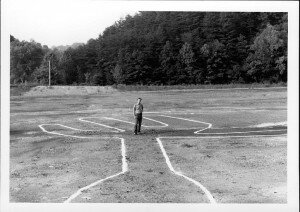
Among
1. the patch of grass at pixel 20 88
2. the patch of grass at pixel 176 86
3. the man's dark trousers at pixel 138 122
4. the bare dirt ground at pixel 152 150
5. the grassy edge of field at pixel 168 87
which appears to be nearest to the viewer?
the bare dirt ground at pixel 152 150

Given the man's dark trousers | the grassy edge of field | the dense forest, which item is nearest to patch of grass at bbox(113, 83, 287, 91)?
the grassy edge of field

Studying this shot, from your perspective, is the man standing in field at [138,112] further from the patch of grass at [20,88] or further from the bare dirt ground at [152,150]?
the patch of grass at [20,88]

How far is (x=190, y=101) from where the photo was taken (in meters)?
25.1

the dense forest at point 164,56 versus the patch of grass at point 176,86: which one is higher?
the dense forest at point 164,56

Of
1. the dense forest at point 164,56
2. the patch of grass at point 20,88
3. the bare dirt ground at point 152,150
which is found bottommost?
the bare dirt ground at point 152,150

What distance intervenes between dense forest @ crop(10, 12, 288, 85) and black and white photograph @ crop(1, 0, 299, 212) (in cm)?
6

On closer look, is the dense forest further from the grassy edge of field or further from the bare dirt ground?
the bare dirt ground

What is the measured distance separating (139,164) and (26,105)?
9975 millimetres

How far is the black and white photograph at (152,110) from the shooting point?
12.3 meters

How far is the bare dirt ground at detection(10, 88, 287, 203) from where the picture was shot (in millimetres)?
12133

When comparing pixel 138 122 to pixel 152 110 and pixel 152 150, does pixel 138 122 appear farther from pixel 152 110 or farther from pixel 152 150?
pixel 152 110

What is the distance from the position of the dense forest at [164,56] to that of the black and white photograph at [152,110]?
0.19ft

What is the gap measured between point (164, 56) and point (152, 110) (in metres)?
6.19

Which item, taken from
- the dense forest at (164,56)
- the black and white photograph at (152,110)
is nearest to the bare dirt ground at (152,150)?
the black and white photograph at (152,110)
